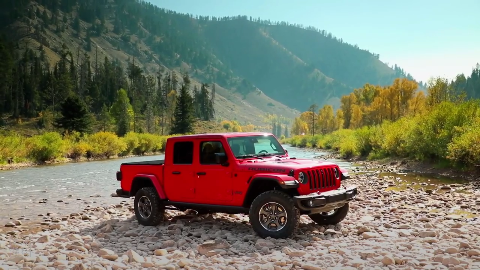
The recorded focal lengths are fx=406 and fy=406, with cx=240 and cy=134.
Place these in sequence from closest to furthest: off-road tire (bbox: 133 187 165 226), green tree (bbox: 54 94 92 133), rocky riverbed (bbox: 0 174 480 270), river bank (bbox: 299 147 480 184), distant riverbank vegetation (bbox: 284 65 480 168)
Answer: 1. rocky riverbed (bbox: 0 174 480 270)
2. off-road tire (bbox: 133 187 165 226)
3. river bank (bbox: 299 147 480 184)
4. distant riverbank vegetation (bbox: 284 65 480 168)
5. green tree (bbox: 54 94 92 133)

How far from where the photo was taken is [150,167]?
34.9ft

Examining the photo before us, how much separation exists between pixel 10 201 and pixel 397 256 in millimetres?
15859

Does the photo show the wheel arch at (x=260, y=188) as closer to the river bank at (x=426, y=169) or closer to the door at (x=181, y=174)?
the door at (x=181, y=174)

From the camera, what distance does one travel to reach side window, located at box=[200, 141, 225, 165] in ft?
30.6

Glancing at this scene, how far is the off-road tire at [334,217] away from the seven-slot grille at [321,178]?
982mm

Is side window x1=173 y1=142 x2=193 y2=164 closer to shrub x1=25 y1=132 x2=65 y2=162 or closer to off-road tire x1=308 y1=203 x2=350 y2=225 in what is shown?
off-road tire x1=308 y1=203 x2=350 y2=225

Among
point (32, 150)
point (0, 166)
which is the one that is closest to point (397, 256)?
point (0, 166)

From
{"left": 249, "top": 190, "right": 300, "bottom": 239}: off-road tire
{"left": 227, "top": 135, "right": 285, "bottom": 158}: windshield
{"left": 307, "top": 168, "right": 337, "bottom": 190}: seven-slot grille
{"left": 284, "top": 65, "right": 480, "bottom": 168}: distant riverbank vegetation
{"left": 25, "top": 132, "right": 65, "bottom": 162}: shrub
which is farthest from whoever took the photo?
{"left": 25, "top": 132, "right": 65, "bottom": 162}: shrub

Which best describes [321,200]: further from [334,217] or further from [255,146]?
[255,146]

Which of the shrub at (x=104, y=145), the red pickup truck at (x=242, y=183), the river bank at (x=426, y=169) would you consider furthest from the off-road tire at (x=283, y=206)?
the shrub at (x=104, y=145)

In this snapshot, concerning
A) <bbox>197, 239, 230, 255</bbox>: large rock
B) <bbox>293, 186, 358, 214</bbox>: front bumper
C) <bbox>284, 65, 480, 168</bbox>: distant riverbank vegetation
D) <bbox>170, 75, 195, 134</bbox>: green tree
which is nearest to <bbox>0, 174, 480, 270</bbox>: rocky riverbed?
<bbox>197, 239, 230, 255</bbox>: large rock

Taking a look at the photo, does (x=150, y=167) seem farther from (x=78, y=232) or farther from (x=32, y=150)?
(x=32, y=150)

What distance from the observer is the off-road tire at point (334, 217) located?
9.72m

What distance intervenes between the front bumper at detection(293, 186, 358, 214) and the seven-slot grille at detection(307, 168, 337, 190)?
0.20 metres
